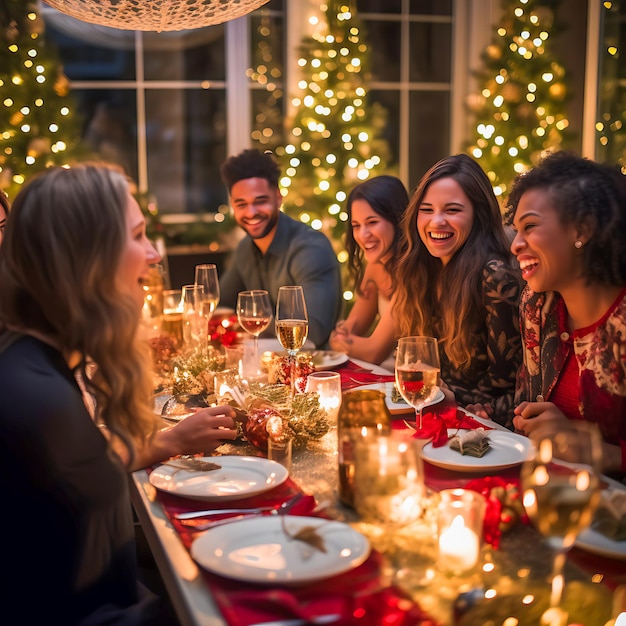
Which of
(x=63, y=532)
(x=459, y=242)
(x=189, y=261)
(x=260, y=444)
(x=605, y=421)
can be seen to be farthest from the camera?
(x=189, y=261)

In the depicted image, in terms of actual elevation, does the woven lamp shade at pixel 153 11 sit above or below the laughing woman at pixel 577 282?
above

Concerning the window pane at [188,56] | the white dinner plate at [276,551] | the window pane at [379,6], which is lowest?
the white dinner plate at [276,551]

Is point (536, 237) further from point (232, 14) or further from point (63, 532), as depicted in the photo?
point (63, 532)

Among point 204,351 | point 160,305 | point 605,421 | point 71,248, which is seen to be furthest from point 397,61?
point 71,248

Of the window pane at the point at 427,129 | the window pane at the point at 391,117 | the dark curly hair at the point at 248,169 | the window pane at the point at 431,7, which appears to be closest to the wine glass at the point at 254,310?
the dark curly hair at the point at 248,169

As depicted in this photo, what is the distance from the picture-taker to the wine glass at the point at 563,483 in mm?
962

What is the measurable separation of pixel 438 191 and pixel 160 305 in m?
1.07

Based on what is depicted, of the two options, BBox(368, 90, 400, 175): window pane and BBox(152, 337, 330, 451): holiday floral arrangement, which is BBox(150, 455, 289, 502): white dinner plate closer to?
BBox(152, 337, 330, 451): holiday floral arrangement

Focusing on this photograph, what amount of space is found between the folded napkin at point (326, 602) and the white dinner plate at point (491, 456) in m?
0.42

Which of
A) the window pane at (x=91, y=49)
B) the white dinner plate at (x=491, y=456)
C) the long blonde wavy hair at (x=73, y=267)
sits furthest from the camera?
the window pane at (x=91, y=49)

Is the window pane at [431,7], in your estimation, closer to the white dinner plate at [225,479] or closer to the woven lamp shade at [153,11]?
the woven lamp shade at [153,11]

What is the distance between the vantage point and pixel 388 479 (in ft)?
3.66

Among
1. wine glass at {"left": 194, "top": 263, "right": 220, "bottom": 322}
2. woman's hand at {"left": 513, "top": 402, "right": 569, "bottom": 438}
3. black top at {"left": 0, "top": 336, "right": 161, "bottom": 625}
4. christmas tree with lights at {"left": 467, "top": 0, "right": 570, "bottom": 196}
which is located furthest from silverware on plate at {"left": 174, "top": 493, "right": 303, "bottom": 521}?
christmas tree with lights at {"left": 467, "top": 0, "right": 570, "bottom": 196}

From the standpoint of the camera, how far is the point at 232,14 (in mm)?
2207
